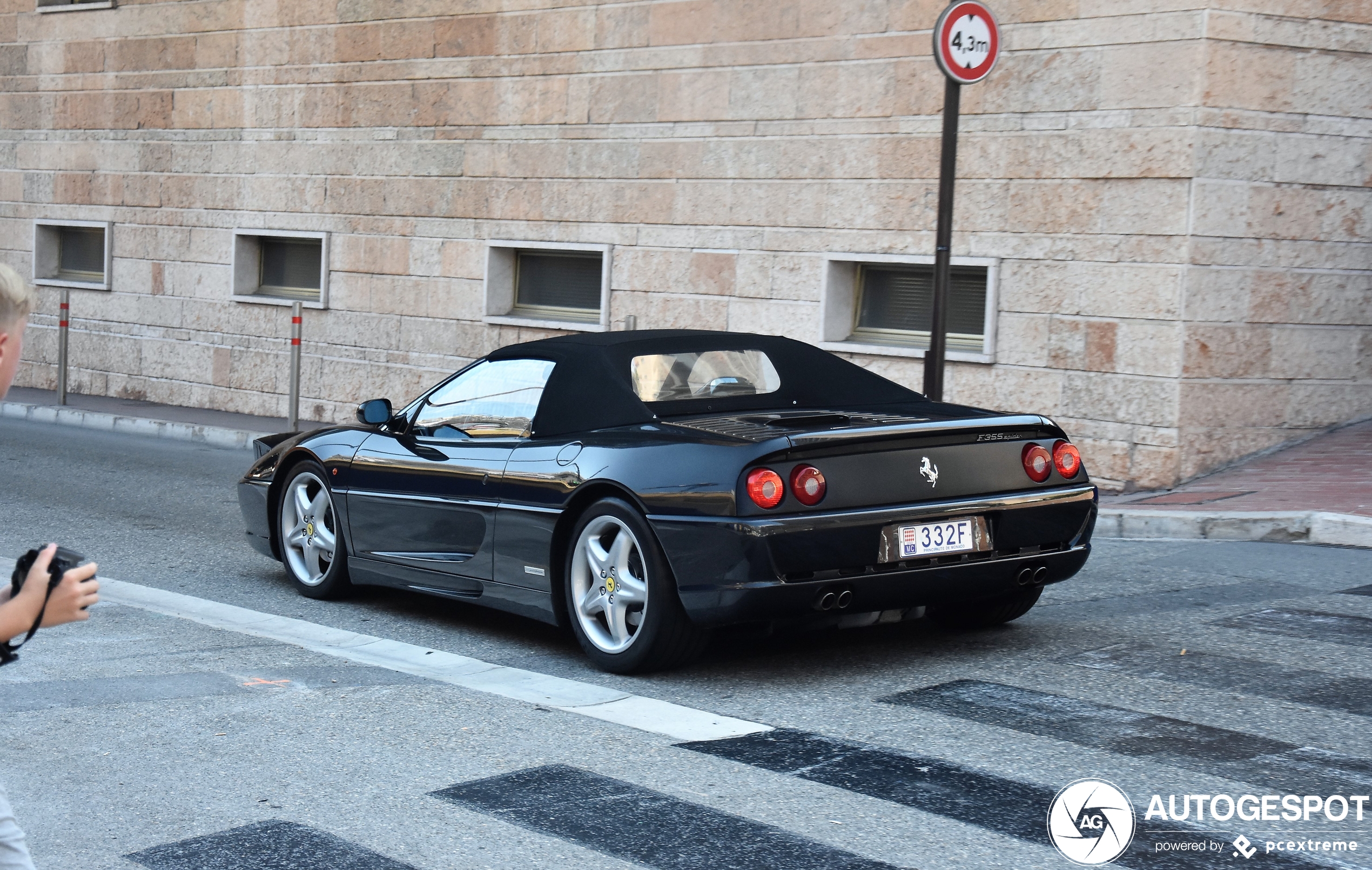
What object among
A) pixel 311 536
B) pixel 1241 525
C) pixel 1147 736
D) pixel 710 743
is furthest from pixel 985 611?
pixel 1241 525

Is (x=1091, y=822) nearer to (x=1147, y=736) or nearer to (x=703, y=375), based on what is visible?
(x=1147, y=736)

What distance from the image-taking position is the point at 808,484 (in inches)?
214

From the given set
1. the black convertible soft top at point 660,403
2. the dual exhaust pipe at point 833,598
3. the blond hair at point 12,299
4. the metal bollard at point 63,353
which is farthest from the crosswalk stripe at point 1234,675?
the metal bollard at point 63,353

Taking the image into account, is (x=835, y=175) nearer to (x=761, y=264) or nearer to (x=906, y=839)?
(x=761, y=264)

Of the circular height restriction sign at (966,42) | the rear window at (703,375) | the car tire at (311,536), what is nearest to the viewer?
the rear window at (703,375)

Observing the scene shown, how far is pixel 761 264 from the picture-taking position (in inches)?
520

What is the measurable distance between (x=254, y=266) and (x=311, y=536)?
10.8 m

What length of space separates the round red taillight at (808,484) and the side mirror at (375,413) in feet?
7.58

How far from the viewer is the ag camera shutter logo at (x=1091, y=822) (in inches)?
152

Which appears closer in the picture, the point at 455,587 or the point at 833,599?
the point at 833,599

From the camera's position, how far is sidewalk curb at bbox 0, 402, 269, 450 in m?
14.9

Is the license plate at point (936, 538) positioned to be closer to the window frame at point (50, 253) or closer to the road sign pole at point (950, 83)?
the road sign pole at point (950, 83)

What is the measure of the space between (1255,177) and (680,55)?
5027mm

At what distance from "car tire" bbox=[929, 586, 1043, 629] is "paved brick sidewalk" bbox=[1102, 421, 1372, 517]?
11.3 feet
